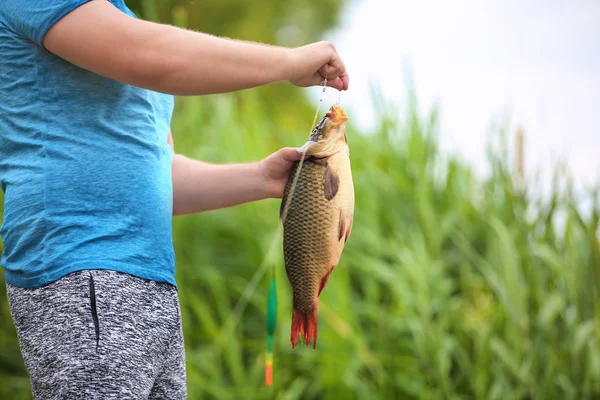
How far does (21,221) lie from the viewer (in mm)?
1330

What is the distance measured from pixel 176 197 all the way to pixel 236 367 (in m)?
1.84

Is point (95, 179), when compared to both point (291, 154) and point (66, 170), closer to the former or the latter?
point (66, 170)

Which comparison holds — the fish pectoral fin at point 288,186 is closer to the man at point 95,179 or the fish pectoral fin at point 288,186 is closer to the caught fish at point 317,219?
the caught fish at point 317,219

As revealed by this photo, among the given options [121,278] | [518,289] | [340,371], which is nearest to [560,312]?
[518,289]

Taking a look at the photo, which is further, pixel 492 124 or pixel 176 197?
pixel 492 124

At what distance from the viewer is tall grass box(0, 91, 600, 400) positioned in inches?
131

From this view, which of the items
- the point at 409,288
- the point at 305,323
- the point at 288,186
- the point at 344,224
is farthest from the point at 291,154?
the point at 409,288

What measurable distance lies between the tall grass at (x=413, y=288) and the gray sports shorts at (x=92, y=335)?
200cm

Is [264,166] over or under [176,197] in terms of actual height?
over

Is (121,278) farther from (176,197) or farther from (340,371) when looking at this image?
(340,371)

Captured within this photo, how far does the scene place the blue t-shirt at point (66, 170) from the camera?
4.25 feet

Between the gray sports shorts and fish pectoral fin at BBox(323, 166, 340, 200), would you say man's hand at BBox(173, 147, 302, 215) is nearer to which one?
fish pectoral fin at BBox(323, 166, 340, 200)

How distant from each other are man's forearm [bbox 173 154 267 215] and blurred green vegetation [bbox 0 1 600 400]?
1.67 meters

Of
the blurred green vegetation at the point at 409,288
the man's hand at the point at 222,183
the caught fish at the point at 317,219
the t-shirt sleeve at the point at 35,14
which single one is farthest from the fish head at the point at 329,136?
the blurred green vegetation at the point at 409,288
